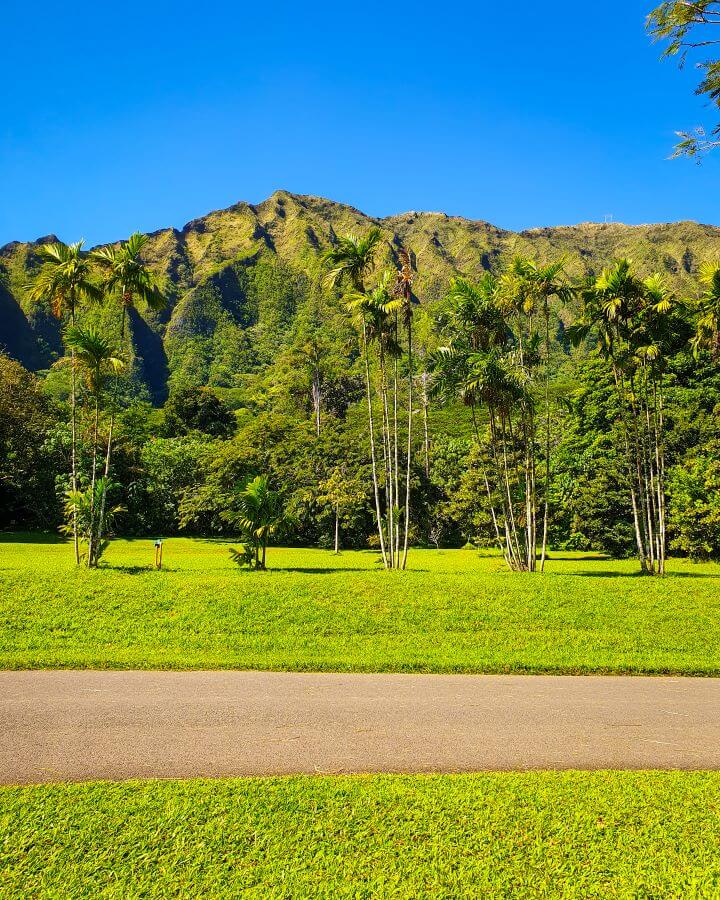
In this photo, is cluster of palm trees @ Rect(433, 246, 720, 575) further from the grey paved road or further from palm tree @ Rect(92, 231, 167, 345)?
the grey paved road

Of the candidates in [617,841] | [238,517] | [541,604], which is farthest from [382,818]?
[238,517]

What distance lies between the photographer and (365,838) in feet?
15.2

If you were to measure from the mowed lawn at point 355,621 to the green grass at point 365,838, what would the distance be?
5.11 m

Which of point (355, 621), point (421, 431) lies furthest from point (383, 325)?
point (421, 431)

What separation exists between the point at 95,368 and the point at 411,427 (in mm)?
15165

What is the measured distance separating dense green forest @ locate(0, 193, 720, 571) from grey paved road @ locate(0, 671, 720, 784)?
8.86 metres

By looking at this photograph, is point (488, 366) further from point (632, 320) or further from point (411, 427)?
point (411, 427)

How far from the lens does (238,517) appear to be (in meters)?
17.9

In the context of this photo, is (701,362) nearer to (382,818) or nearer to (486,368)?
(486,368)

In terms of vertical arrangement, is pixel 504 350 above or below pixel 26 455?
above

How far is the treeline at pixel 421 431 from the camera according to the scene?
18.9m

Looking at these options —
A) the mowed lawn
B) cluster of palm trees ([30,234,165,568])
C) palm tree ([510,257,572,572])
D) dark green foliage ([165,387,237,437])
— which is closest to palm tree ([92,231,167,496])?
cluster of palm trees ([30,234,165,568])

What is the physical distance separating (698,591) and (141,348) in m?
144

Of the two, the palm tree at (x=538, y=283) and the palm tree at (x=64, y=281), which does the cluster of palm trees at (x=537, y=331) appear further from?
the palm tree at (x=64, y=281)
